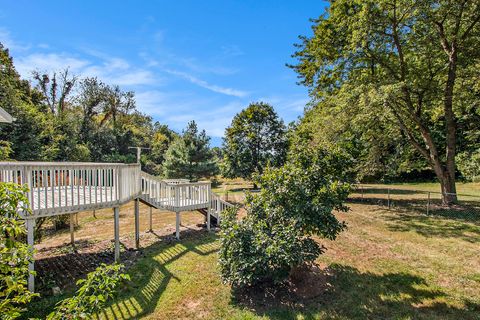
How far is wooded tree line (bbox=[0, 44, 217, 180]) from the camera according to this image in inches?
717

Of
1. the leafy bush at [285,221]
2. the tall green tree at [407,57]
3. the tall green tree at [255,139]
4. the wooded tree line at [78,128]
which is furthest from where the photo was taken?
the tall green tree at [255,139]

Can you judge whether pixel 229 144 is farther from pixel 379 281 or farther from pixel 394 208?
pixel 379 281

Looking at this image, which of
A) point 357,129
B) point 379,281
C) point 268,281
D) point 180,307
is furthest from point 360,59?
point 180,307

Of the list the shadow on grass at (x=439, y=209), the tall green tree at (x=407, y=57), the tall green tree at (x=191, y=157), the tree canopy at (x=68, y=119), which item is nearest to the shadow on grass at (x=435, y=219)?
the shadow on grass at (x=439, y=209)

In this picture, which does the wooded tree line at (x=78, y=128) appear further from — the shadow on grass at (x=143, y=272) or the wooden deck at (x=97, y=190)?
the shadow on grass at (x=143, y=272)

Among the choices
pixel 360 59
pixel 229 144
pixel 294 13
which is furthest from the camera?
pixel 229 144

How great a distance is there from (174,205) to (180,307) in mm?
4554

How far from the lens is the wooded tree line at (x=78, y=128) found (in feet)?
59.7

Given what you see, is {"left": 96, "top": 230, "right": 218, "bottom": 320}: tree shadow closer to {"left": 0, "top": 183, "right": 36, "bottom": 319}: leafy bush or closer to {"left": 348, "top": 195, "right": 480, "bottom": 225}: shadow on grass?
{"left": 0, "top": 183, "right": 36, "bottom": 319}: leafy bush

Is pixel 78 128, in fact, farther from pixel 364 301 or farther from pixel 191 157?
pixel 364 301

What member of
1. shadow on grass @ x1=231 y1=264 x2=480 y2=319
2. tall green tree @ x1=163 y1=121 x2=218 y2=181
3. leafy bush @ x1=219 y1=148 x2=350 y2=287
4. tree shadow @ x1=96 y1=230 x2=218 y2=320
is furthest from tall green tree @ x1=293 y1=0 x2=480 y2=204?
tall green tree @ x1=163 y1=121 x2=218 y2=181

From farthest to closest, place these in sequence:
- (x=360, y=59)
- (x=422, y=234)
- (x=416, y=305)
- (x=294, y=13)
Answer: (x=294, y=13) → (x=360, y=59) → (x=422, y=234) → (x=416, y=305)

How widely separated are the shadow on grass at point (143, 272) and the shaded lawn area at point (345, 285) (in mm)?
21

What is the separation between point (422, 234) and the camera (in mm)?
9227
